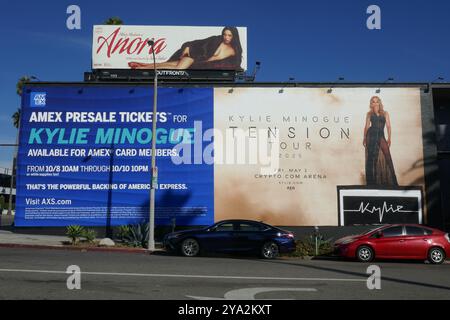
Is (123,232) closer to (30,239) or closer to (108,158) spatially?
(30,239)

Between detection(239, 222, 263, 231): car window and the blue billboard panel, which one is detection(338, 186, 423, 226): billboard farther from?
detection(239, 222, 263, 231): car window

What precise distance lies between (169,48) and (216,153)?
6.70m

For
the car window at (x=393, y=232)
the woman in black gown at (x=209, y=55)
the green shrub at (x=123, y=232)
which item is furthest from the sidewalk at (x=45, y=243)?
the woman in black gown at (x=209, y=55)

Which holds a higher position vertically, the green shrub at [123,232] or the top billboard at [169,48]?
the top billboard at [169,48]

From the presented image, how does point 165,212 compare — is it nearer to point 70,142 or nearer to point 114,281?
point 70,142

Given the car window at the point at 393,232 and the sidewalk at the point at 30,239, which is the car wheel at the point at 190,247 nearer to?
the sidewalk at the point at 30,239

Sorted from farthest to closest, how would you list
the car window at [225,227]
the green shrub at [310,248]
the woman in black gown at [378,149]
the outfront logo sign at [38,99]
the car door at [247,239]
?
the outfront logo sign at [38,99], the woman in black gown at [378,149], the green shrub at [310,248], the car window at [225,227], the car door at [247,239]

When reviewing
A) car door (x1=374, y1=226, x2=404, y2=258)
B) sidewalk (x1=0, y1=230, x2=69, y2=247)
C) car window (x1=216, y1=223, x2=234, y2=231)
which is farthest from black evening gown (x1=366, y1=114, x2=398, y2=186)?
sidewalk (x1=0, y1=230, x2=69, y2=247)

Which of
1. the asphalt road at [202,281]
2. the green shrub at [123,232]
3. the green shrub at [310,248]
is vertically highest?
the green shrub at [123,232]

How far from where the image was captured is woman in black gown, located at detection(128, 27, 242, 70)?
2603cm

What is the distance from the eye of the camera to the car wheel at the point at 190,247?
17078mm

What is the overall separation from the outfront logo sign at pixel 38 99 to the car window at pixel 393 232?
56.0 feet

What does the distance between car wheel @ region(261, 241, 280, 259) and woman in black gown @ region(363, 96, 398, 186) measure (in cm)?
870
